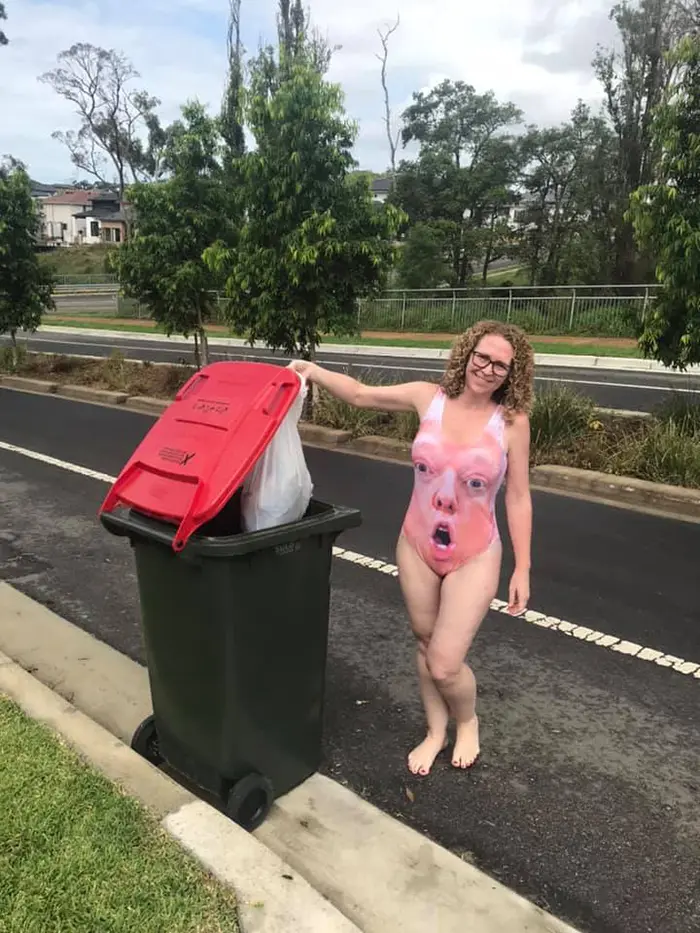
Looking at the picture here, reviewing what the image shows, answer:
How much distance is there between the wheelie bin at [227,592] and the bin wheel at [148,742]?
18 cm

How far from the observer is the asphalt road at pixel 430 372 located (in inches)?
480

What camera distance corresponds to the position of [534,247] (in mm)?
30031

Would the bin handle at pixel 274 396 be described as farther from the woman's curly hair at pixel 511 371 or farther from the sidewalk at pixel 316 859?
the sidewalk at pixel 316 859

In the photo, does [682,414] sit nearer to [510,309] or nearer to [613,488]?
[613,488]

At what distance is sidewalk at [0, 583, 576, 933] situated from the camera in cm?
223

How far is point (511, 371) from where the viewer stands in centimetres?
282

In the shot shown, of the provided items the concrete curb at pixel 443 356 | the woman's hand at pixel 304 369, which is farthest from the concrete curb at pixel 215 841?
the concrete curb at pixel 443 356

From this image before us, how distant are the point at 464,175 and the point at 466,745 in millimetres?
31017

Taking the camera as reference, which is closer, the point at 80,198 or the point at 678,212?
the point at 678,212

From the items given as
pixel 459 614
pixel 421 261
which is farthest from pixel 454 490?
pixel 421 261

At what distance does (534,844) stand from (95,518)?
473cm

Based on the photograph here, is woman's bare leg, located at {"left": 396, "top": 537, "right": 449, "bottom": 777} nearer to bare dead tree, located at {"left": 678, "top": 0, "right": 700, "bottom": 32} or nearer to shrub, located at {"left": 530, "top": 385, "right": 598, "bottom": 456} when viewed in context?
shrub, located at {"left": 530, "top": 385, "right": 598, "bottom": 456}

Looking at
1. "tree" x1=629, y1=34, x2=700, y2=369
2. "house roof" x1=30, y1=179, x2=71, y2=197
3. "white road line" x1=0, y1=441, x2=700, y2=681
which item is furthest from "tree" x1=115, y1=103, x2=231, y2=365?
"house roof" x1=30, y1=179, x2=71, y2=197

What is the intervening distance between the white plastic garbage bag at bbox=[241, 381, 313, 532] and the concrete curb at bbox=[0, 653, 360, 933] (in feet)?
3.04
